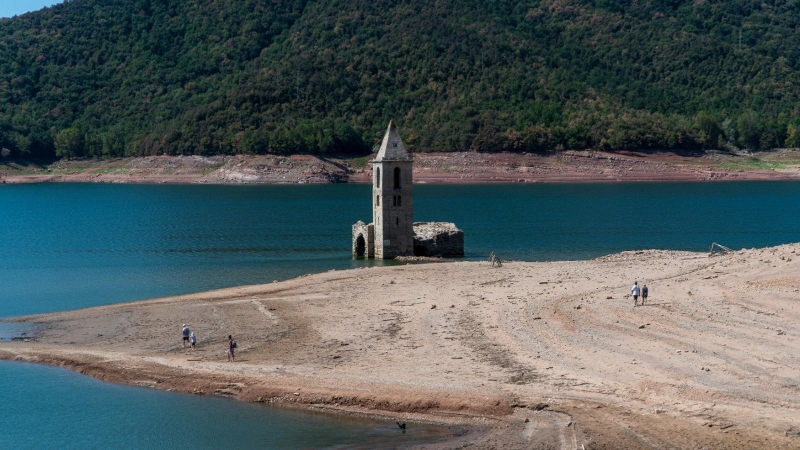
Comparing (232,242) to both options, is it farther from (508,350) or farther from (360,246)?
(508,350)

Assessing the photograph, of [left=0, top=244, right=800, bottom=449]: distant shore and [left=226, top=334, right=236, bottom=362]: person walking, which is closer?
[left=0, top=244, right=800, bottom=449]: distant shore

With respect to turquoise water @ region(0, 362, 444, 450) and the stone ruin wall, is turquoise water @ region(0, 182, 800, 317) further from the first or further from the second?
turquoise water @ region(0, 362, 444, 450)

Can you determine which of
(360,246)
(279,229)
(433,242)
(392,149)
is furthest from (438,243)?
(279,229)

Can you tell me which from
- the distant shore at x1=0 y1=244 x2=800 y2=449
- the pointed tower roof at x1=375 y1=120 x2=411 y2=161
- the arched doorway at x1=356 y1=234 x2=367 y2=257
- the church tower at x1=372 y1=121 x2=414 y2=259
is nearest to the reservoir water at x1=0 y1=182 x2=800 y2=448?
the arched doorway at x1=356 y1=234 x2=367 y2=257

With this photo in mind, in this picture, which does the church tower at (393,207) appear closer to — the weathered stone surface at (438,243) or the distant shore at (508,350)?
the weathered stone surface at (438,243)

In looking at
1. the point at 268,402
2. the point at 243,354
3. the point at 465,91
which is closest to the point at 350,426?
the point at 268,402

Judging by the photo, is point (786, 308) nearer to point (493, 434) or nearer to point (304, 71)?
point (493, 434)
